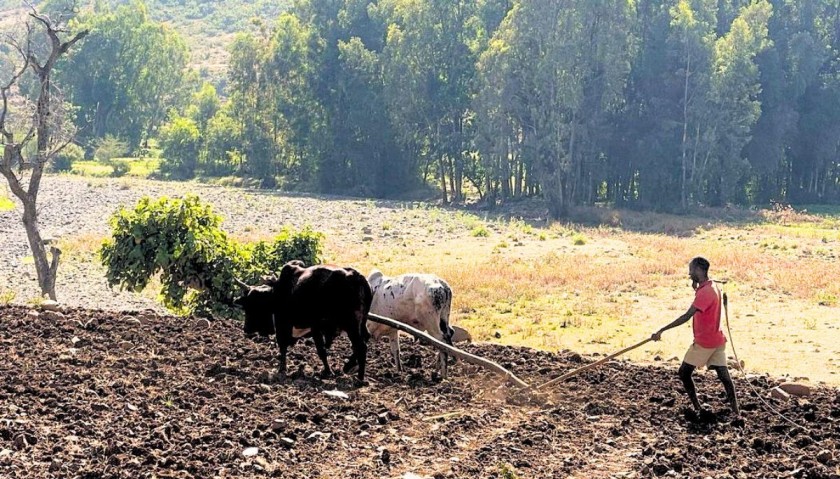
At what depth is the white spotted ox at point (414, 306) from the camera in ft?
47.2

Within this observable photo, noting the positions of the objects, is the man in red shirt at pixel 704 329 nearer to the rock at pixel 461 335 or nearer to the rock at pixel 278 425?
the rock at pixel 278 425

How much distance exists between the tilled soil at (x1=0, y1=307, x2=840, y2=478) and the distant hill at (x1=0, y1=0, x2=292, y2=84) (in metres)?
140

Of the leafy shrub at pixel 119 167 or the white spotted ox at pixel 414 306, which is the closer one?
the white spotted ox at pixel 414 306

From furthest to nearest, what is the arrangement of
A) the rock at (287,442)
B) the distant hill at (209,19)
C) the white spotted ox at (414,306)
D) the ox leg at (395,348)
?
the distant hill at (209,19), the white spotted ox at (414,306), the ox leg at (395,348), the rock at (287,442)

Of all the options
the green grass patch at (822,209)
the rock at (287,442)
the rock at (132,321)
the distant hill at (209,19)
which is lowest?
the green grass patch at (822,209)

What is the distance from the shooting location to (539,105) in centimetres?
5516

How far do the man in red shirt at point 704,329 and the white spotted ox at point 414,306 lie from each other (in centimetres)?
370

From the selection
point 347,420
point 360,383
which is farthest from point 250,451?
point 360,383

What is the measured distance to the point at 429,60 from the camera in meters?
62.9

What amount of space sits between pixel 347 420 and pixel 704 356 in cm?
400

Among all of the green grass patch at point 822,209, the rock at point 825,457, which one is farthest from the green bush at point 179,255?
the green grass patch at point 822,209

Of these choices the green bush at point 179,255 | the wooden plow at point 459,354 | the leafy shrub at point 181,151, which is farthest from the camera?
the leafy shrub at point 181,151

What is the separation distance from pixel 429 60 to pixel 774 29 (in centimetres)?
2108

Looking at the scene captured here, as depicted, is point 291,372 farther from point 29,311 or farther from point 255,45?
point 255,45
